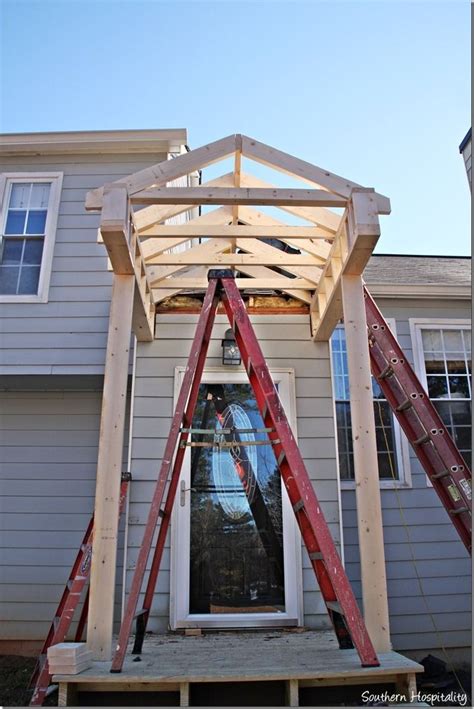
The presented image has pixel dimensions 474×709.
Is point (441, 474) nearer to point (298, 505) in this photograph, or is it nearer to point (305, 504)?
point (298, 505)

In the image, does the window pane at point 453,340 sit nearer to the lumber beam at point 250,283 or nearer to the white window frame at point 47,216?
the lumber beam at point 250,283

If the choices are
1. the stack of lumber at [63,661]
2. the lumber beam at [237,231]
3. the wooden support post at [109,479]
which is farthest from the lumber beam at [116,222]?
the stack of lumber at [63,661]

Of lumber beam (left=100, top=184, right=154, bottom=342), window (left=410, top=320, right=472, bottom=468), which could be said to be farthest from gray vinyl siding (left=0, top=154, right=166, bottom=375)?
window (left=410, top=320, right=472, bottom=468)

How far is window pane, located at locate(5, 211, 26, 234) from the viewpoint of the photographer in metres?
5.48

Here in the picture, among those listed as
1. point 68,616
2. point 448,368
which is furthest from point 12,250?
point 448,368

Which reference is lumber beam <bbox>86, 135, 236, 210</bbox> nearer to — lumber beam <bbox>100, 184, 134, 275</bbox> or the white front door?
lumber beam <bbox>100, 184, 134, 275</bbox>

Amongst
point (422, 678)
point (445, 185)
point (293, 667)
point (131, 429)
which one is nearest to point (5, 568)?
point (131, 429)

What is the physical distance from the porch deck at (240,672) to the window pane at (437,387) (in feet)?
10.3

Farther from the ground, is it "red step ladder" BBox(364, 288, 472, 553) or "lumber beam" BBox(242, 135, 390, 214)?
"lumber beam" BBox(242, 135, 390, 214)

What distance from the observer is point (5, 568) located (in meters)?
4.89

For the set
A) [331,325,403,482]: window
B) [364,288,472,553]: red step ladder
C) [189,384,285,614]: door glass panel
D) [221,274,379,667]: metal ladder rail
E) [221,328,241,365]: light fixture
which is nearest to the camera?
[221,274,379,667]: metal ladder rail

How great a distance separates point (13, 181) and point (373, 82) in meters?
3.88

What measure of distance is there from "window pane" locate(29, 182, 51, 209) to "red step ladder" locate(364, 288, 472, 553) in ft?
11.8

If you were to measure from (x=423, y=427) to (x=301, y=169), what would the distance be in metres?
2.02
